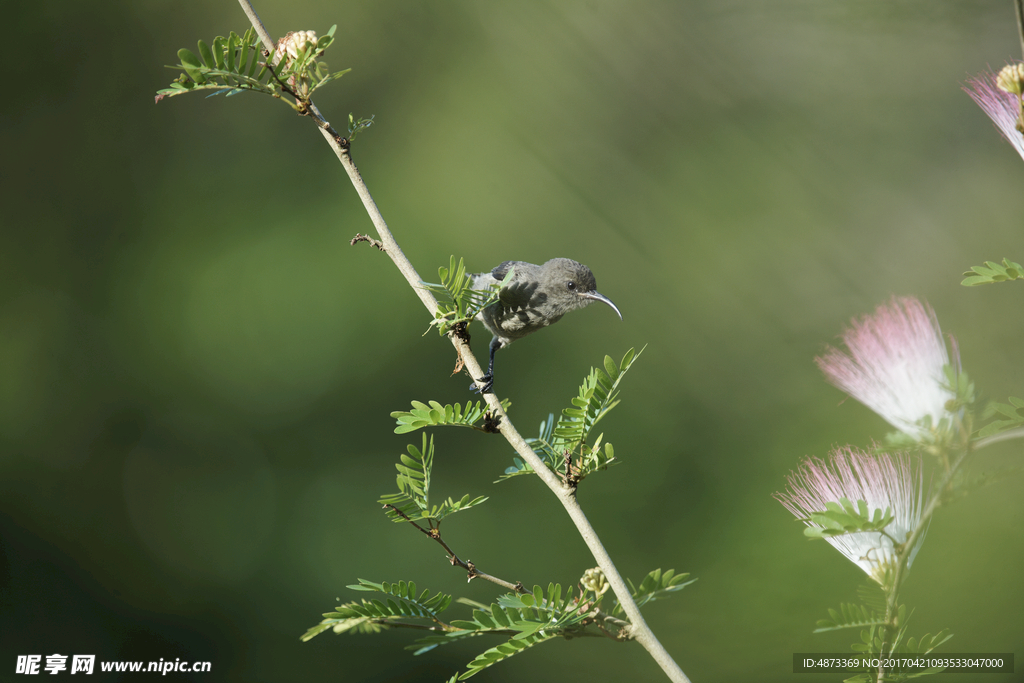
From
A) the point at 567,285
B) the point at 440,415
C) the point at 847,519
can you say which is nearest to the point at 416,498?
the point at 440,415

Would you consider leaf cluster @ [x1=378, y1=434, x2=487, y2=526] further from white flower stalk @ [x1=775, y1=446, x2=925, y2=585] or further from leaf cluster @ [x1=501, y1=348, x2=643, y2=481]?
white flower stalk @ [x1=775, y1=446, x2=925, y2=585]

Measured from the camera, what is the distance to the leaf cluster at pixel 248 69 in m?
0.47

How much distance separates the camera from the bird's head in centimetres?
103

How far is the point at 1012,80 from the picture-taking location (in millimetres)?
376

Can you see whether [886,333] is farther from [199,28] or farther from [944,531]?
[199,28]

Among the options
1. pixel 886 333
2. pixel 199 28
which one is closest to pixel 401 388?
pixel 199 28

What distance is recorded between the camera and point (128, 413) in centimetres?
215

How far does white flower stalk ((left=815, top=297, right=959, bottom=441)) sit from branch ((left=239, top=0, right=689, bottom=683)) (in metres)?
0.19

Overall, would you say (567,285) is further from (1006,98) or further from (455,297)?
(1006,98)

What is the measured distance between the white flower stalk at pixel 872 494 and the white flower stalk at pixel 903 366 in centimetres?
4

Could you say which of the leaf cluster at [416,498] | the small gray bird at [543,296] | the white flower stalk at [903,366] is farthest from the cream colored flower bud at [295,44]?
the small gray bird at [543,296]

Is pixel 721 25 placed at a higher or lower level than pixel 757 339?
higher

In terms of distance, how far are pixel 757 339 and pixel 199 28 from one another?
2.31m

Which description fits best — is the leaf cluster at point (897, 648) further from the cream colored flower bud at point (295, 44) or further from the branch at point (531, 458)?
the cream colored flower bud at point (295, 44)
